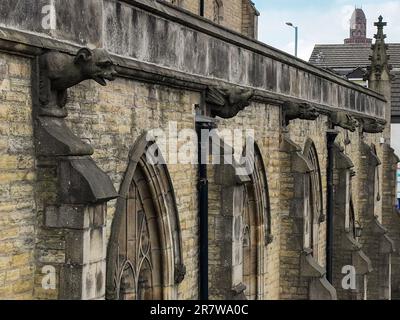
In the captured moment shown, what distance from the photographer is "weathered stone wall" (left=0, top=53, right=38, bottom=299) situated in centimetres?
659

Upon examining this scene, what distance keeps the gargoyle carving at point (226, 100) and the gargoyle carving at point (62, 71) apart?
419cm

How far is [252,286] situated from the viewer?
14.3 metres

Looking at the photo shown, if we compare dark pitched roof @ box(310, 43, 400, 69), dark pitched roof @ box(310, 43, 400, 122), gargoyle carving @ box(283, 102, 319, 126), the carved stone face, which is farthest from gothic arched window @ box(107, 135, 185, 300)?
dark pitched roof @ box(310, 43, 400, 69)

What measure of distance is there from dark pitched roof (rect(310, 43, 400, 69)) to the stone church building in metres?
29.5

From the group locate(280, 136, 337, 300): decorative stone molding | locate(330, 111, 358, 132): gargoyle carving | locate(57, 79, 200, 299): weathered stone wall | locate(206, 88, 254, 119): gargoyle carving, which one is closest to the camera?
locate(57, 79, 200, 299): weathered stone wall

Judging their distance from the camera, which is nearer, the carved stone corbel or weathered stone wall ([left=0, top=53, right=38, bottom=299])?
weathered stone wall ([left=0, top=53, right=38, bottom=299])

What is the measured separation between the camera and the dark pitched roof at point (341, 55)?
48.4 metres

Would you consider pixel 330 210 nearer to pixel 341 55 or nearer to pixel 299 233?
pixel 299 233

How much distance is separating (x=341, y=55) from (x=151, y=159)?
41.9 meters

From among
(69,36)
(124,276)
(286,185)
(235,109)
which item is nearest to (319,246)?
(286,185)

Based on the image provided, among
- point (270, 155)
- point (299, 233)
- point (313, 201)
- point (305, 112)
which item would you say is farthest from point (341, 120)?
point (270, 155)

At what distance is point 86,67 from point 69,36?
72 cm

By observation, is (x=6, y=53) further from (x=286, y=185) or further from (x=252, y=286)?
(x=286, y=185)

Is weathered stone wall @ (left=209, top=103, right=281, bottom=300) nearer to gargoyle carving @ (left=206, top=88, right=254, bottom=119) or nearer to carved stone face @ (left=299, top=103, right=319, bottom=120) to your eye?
carved stone face @ (left=299, top=103, right=319, bottom=120)
